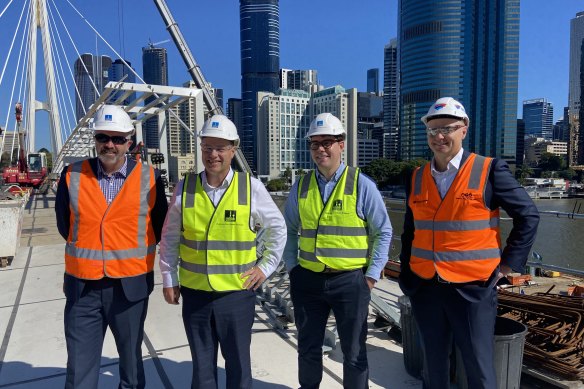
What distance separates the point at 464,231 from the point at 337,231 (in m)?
0.69

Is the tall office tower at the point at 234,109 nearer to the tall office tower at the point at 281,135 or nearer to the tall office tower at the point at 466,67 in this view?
the tall office tower at the point at 281,135

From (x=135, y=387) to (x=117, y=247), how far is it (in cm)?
86

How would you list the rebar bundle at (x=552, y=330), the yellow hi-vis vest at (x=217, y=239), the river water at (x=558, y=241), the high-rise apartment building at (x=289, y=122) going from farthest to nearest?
the high-rise apartment building at (x=289, y=122) < the river water at (x=558, y=241) < the rebar bundle at (x=552, y=330) < the yellow hi-vis vest at (x=217, y=239)

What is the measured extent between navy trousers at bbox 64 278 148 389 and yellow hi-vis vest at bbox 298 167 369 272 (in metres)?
1.01

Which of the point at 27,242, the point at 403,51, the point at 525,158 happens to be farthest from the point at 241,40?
the point at 27,242

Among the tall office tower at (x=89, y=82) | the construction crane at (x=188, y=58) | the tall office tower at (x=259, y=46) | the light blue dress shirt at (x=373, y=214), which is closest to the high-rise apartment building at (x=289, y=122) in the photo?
the tall office tower at (x=89, y=82)

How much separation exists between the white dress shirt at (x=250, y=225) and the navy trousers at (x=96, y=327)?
0.26 metres

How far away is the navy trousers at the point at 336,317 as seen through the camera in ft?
8.08

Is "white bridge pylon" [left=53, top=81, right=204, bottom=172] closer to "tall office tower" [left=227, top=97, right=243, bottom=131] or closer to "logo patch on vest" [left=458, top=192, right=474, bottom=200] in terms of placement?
"logo patch on vest" [left=458, top=192, right=474, bottom=200]

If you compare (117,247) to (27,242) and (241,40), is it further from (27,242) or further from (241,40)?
(241,40)

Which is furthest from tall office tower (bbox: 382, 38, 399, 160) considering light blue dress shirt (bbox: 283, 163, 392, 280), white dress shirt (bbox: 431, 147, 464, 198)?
white dress shirt (bbox: 431, 147, 464, 198)

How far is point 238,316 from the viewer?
7.62 feet

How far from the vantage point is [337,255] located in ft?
8.16

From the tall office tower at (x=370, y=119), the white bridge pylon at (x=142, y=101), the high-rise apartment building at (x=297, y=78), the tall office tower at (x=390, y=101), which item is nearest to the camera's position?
the white bridge pylon at (x=142, y=101)
